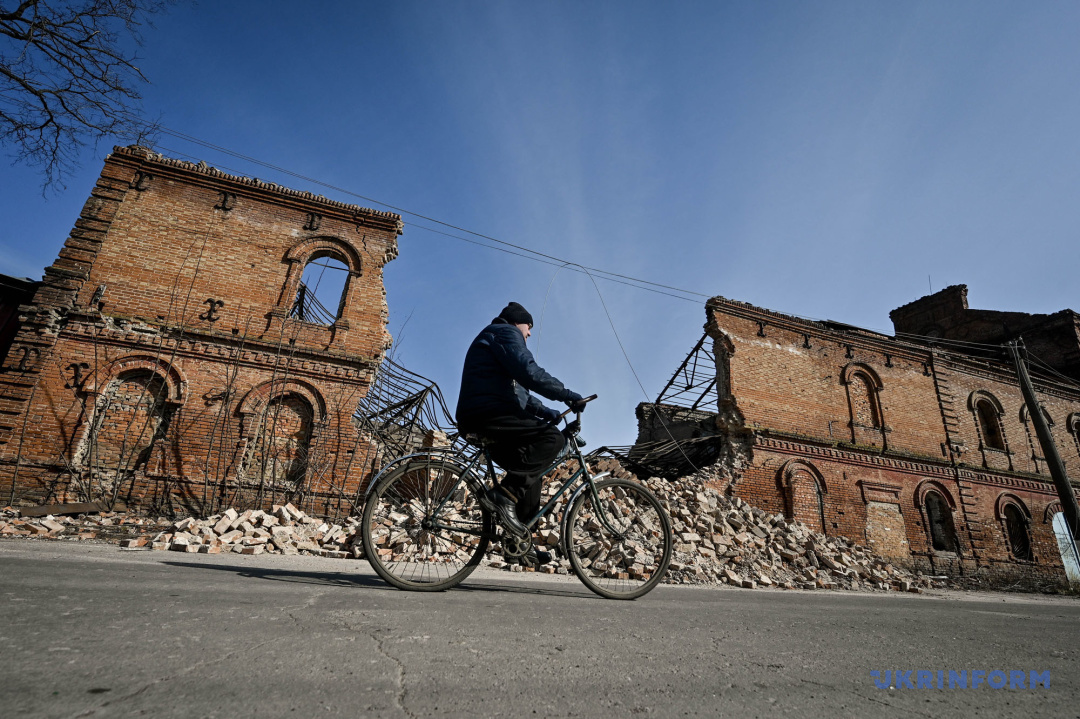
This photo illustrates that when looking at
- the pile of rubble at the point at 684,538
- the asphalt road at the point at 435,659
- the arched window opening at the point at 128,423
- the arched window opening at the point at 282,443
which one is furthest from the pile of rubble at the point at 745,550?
the arched window opening at the point at 128,423

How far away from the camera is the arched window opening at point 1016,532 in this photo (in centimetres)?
1558

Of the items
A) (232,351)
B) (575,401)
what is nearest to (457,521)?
(575,401)

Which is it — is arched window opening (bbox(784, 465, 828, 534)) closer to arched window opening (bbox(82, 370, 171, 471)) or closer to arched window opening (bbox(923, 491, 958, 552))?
arched window opening (bbox(923, 491, 958, 552))

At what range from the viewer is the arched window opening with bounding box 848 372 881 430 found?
15.4 m

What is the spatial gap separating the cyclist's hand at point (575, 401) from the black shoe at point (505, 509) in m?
0.68

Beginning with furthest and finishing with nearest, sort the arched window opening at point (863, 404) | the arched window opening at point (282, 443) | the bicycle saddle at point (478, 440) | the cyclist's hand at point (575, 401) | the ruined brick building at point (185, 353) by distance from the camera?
the arched window opening at point (863, 404), the arched window opening at point (282, 443), the ruined brick building at point (185, 353), the cyclist's hand at point (575, 401), the bicycle saddle at point (478, 440)

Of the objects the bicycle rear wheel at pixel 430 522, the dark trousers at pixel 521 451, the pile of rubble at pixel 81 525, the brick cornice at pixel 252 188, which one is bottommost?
the pile of rubble at pixel 81 525

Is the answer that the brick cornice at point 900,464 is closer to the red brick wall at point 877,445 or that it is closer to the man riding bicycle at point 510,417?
the red brick wall at point 877,445

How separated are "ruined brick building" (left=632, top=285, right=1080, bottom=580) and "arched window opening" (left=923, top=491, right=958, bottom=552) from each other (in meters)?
0.03

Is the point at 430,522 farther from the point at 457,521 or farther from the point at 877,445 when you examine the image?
the point at 877,445

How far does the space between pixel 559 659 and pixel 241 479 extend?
403 inches

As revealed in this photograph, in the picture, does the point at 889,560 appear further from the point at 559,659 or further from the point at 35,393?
the point at 35,393

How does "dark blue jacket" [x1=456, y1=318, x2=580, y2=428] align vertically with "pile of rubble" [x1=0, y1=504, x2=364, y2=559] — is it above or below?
above

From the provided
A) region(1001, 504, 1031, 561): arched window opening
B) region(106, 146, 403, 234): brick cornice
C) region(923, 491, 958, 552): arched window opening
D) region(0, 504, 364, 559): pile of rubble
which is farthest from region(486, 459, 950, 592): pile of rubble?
region(106, 146, 403, 234): brick cornice
